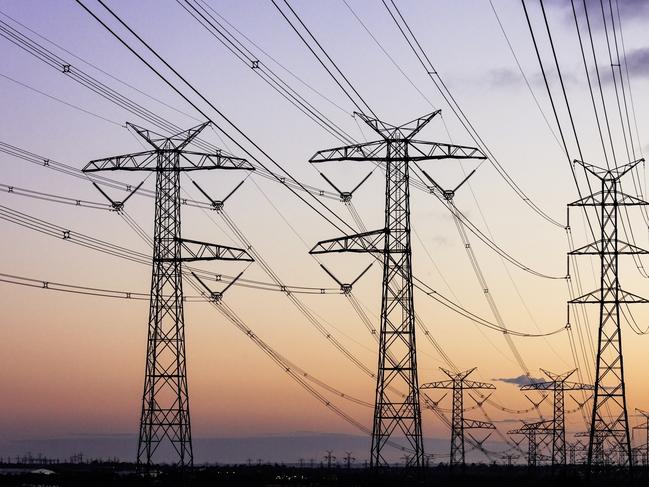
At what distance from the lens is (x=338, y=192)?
5903 cm

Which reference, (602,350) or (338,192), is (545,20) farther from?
(602,350)

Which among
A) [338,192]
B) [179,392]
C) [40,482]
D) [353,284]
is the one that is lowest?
[40,482]

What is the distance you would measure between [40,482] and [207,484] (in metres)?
17.6

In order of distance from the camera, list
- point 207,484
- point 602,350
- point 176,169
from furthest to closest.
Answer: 1. point 207,484
2. point 602,350
3. point 176,169

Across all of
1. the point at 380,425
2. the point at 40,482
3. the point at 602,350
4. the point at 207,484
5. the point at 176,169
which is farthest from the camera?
the point at 40,482

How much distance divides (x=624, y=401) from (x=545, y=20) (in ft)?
138

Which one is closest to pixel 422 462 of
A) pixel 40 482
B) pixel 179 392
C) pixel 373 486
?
pixel 373 486

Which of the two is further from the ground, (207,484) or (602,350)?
(602,350)

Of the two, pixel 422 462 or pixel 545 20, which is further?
pixel 422 462

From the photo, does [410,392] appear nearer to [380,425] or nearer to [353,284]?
[380,425]

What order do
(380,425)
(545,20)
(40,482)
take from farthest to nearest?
(40,482), (380,425), (545,20)

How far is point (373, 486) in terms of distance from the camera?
214ft

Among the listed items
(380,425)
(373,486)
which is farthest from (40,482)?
(380,425)

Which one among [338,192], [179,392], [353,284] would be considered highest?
[338,192]
